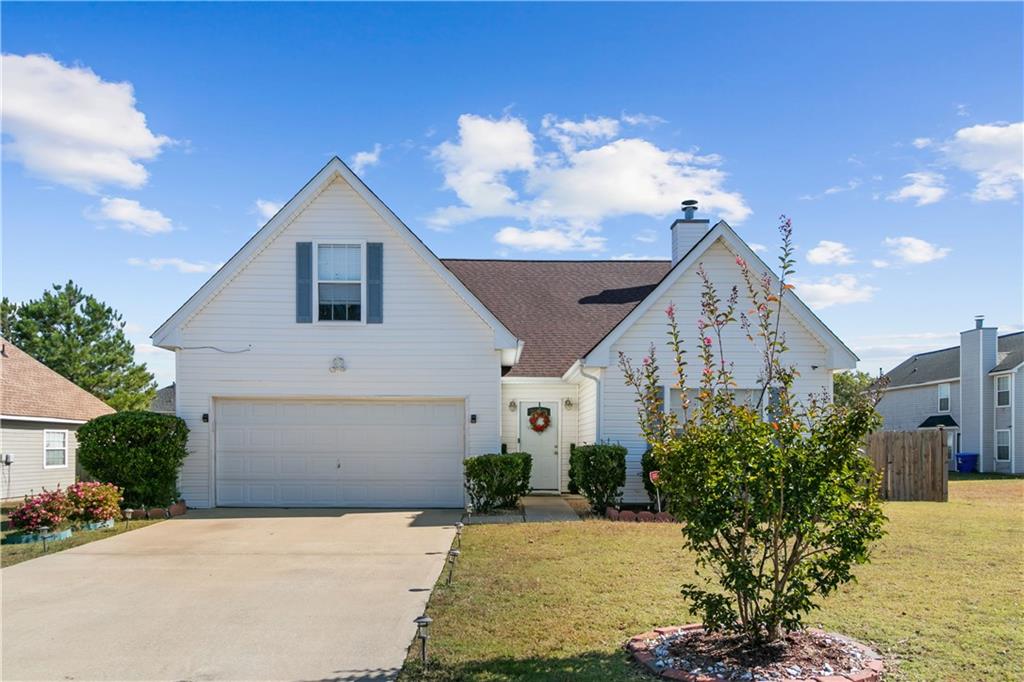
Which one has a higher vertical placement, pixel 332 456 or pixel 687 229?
pixel 687 229

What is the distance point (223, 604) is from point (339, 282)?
8.89m

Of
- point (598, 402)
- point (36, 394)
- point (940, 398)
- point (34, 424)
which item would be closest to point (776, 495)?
point (598, 402)

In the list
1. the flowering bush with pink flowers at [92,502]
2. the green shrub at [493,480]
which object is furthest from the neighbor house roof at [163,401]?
the green shrub at [493,480]

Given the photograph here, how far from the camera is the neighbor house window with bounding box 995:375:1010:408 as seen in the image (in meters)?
33.8

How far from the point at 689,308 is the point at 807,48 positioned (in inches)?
223

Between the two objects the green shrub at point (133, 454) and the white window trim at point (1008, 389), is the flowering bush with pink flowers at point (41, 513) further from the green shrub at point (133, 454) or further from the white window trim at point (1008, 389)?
the white window trim at point (1008, 389)

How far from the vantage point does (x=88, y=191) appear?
46.5ft

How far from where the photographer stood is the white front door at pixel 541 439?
1888 cm

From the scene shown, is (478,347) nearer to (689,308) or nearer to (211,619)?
(689,308)

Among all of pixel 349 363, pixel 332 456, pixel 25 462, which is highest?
pixel 349 363

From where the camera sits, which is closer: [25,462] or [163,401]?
[25,462]

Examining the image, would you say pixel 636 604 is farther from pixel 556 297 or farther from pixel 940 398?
pixel 940 398

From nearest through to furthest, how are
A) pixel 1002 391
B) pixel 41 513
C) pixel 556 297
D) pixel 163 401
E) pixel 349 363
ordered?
pixel 41 513, pixel 349 363, pixel 556 297, pixel 1002 391, pixel 163 401

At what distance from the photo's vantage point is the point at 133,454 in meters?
14.5
